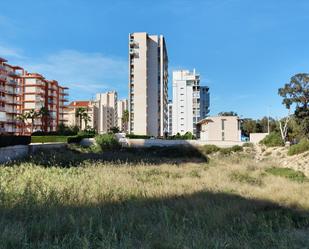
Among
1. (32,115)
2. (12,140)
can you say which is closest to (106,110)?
(32,115)

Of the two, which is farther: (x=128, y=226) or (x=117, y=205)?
(x=117, y=205)

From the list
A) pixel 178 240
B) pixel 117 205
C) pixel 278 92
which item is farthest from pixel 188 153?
pixel 178 240

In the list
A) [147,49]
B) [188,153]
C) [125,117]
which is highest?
[147,49]

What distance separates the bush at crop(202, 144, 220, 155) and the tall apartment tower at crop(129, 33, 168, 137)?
3563cm

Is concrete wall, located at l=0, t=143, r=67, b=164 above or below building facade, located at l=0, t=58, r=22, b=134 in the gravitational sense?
below

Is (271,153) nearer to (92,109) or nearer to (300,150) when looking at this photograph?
(300,150)

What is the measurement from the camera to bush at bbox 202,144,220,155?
51.4 metres

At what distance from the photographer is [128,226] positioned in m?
6.62

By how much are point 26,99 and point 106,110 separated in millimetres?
55254

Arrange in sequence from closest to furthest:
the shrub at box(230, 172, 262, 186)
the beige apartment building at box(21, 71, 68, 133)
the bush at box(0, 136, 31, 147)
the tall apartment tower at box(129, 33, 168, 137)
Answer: the shrub at box(230, 172, 262, 186) → the bush at box(0, 136, 31, 147) → the tall apartment tower at box(129, 33, 168, 137) → the beige apartment building at box(21, 71, 68, 133)

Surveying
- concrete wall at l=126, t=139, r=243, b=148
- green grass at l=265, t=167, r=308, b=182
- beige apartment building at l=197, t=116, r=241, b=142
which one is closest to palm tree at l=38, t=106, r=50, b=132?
concrete wall at l=126, t=139, r=243, b=148

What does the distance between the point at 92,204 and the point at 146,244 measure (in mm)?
3887

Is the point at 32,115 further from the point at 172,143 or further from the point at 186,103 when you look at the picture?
the point at 186,103

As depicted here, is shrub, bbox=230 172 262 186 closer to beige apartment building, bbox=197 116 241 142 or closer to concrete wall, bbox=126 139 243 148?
concrete wall, bbox=126 139 243 148
